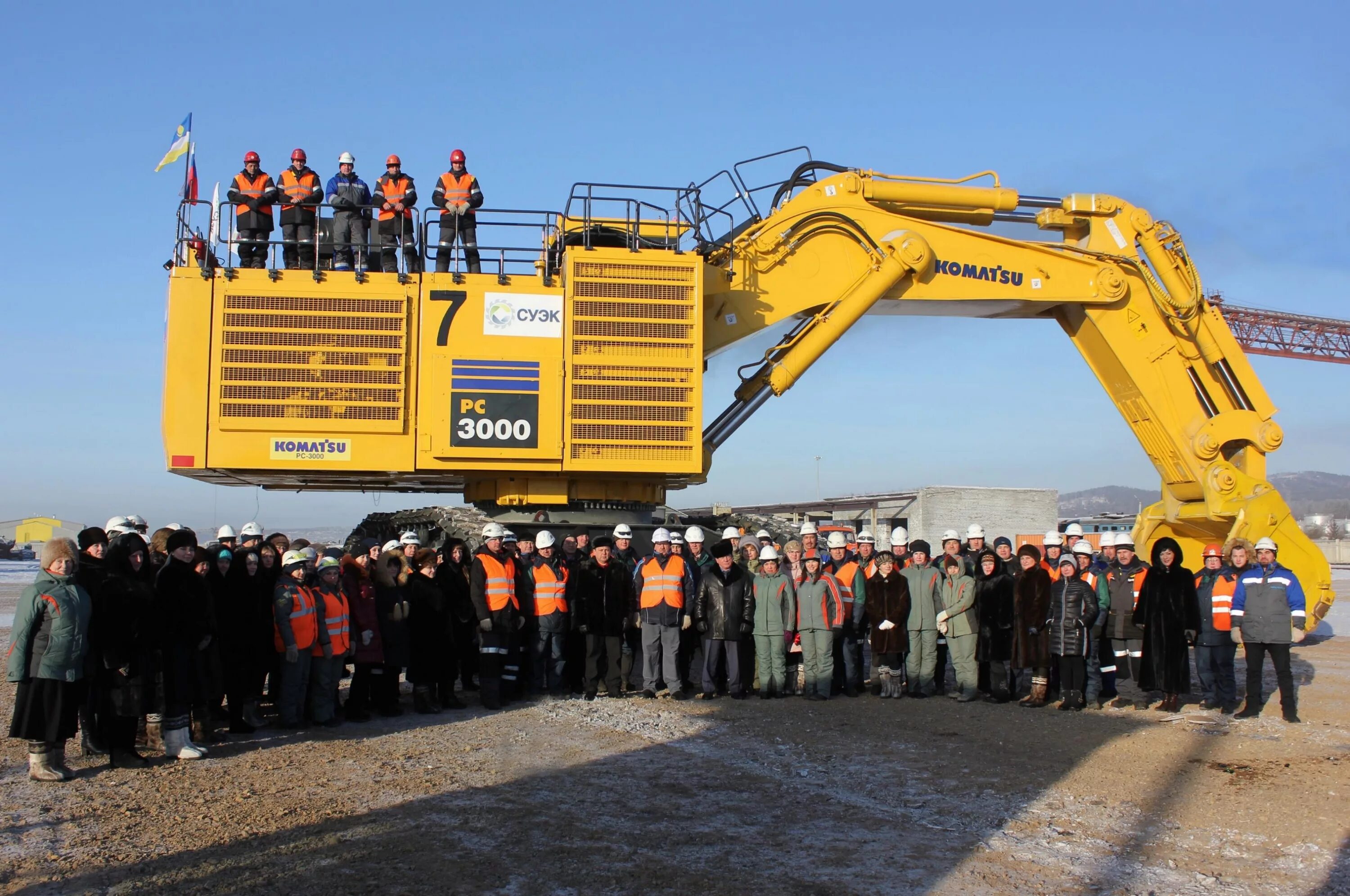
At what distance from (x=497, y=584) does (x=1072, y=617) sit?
17.0 ft

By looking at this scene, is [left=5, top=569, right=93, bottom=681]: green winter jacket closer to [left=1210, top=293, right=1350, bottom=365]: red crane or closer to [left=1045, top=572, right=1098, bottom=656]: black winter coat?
[left=1045, top=572, right=1098, bottom=656]: black winter coat

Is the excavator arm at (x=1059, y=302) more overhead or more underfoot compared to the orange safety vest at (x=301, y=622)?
more overhead

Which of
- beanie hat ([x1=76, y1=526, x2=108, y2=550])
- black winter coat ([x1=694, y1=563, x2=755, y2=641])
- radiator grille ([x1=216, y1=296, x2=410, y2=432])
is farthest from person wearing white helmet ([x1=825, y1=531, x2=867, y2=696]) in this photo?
beanie hat ([x1=76, y1=526, x2=108, y2=550])

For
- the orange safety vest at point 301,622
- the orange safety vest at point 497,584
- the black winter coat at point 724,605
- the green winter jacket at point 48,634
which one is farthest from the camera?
the black winter coat at point 724,605

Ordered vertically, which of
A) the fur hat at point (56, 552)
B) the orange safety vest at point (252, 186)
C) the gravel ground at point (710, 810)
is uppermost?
the orange safety vest at point (252, 186)

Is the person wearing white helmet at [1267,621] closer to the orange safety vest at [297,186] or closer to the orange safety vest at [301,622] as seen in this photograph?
the orange safety vest at [301,622]

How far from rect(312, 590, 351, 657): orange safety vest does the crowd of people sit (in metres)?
0.01

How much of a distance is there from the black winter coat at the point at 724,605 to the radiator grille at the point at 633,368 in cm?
187

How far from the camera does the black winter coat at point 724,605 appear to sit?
1054 centimetres

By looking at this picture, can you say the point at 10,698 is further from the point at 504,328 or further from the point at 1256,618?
the point at 1256,618

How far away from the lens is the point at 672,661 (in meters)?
10.6

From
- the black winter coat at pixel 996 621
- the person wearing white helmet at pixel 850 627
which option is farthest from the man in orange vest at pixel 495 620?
the black winter coat at pixel 996 621

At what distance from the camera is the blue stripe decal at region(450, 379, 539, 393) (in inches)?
Answer: 472

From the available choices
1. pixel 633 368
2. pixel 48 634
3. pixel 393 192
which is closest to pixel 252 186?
A: pixel 393 192
